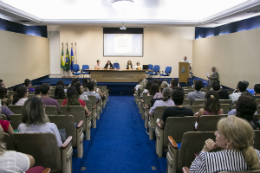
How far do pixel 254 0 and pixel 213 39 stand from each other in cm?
459

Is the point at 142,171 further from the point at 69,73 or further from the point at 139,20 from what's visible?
the point at 69,73

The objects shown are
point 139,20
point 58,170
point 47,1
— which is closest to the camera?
point 58,170

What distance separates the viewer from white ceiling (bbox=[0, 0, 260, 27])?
717 cm

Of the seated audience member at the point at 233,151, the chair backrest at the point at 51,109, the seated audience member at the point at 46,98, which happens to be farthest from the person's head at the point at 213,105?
the seated audience member at the point at 46,98

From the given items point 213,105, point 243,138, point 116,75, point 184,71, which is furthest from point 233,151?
point 116,75

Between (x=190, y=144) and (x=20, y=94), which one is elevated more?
(x=20, y=94)

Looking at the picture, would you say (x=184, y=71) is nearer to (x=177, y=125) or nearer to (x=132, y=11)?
(x=132, y=11)

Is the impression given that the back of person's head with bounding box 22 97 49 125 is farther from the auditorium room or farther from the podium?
the podium

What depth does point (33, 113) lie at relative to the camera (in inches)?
89.4

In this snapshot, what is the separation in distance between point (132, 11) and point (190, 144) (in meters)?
7.54

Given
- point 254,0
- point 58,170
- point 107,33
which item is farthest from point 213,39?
point 58,170

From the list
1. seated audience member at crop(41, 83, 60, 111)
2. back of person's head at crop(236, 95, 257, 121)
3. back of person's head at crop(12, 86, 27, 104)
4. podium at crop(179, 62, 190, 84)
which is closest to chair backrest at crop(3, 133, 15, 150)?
seated audience member at crop(41, 83, 60, 111)

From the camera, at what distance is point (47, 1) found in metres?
7.41

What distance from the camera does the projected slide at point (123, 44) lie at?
1276 centimetres
